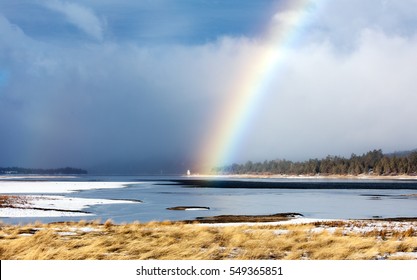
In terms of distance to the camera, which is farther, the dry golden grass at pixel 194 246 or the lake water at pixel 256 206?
the lake water at pixel 256 206

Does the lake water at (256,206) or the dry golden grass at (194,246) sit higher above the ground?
the dry golden grass at (194,246)

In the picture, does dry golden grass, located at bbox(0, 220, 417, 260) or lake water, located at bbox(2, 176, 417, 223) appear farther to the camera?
lake water, located at bbox(2, 176, 417, 223)

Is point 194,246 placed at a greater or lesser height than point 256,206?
greater

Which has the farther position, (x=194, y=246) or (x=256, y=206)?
(x=256, y=206)

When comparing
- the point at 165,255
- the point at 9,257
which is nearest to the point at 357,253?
the point at 165,255

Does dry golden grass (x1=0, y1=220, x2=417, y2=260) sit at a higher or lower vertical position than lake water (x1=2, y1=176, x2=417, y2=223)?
higher
